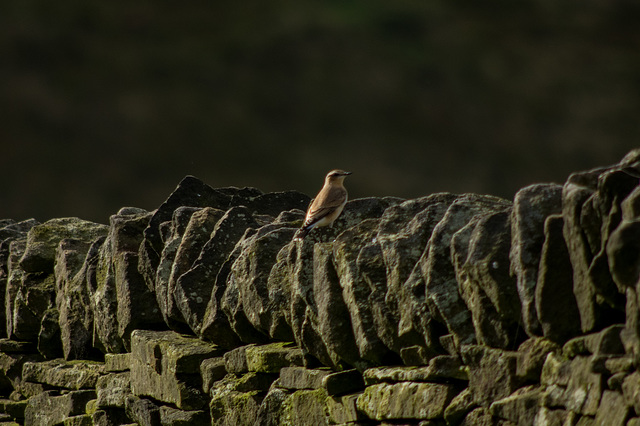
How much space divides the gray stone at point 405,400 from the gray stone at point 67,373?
3.76 metres

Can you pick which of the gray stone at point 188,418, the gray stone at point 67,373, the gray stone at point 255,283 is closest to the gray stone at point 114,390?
the gray stone at point 67,373

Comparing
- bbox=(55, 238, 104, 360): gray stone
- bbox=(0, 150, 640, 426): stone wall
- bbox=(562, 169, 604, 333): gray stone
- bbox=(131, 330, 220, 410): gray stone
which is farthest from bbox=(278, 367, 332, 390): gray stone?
bbox=(55, 238, 104, 360): gray stone

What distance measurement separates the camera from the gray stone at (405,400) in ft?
12.3

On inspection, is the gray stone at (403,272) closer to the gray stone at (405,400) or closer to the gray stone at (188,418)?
the gray stone at (405,400)

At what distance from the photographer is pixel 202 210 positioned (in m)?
6.38

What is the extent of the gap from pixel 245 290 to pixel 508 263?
7.12ft

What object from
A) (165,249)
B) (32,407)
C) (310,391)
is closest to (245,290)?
(310,391)

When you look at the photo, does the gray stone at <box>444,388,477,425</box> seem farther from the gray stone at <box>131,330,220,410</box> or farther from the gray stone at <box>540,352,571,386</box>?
the gray stone at <box>131,330,220,410</box>

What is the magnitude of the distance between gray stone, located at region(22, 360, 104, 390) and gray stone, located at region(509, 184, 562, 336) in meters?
4.87

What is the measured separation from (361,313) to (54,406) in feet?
14.7

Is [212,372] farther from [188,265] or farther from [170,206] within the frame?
[170,206]

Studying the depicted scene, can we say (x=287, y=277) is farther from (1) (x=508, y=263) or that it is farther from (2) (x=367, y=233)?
(1) (x=508, y=263)

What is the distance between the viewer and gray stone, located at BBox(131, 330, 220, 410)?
5.74 meters

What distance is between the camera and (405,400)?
3936mm
